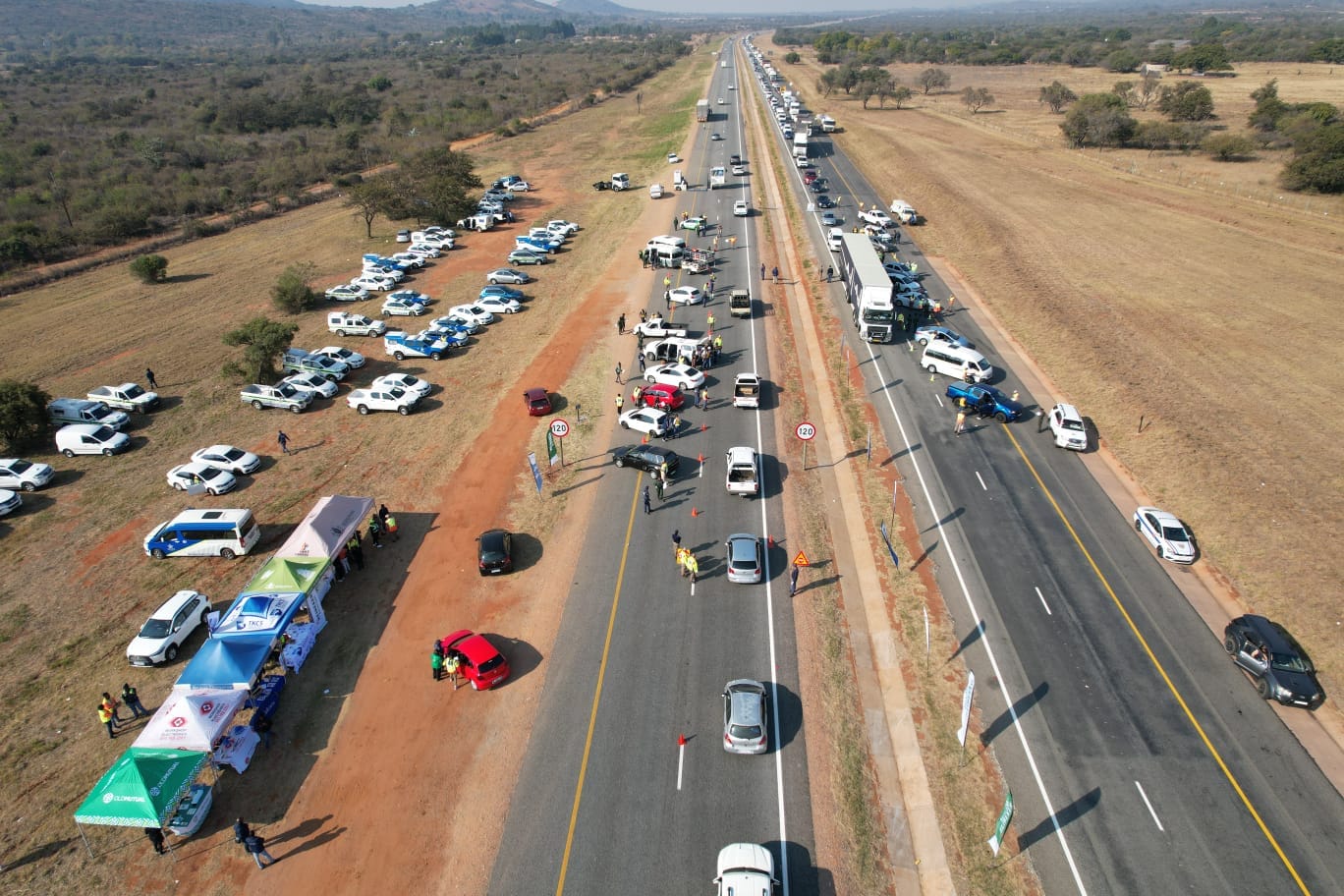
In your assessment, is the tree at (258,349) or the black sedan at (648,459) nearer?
the black sedan at (648,459)

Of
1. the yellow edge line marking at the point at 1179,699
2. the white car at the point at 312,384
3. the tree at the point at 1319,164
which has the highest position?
the tree at the point at 1319,164

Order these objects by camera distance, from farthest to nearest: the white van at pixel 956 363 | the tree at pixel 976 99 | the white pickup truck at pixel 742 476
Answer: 1. the tree at pixel 976 99
2. the white van at pixel 956 363
3. the white pickup truck at pixel 742 476

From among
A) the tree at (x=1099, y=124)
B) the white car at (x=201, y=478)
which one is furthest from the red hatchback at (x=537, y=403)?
the tree at (x=1099, y=124)

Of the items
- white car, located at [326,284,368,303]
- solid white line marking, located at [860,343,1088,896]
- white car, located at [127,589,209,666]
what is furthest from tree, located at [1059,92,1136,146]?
white car, located at [127,589,209,666]

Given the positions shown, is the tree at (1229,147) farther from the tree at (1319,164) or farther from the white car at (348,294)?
the white car at (348,294)

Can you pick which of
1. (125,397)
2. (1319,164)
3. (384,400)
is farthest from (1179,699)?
(1319,164)

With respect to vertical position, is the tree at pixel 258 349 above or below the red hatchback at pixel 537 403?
above

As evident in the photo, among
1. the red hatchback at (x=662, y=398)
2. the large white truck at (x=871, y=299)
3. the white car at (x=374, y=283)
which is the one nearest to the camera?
the red hatchback at (x=662, y=398)

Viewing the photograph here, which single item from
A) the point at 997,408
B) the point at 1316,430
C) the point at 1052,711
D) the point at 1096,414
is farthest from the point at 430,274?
the point at 1316,430
